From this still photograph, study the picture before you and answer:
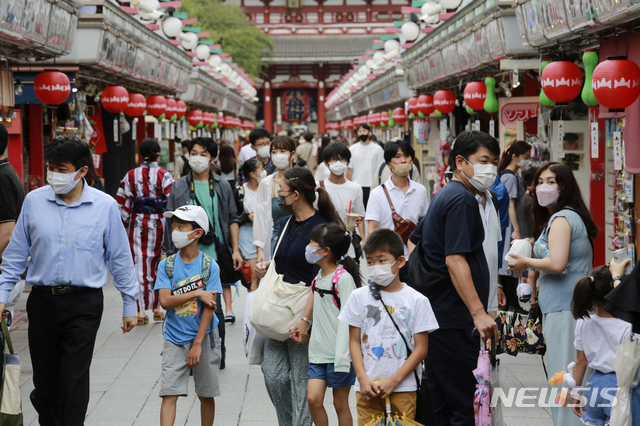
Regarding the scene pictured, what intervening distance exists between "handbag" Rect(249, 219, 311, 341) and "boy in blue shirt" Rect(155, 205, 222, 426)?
0.37m

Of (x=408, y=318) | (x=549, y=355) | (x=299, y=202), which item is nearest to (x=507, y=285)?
(x=549, y=355)

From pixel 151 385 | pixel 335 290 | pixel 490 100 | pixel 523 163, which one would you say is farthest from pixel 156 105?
pixel 335 290

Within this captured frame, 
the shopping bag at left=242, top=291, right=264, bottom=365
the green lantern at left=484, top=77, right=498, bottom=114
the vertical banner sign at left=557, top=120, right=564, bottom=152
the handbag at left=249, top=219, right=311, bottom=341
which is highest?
the green lantern at left=484, top=77, right=498, bottom=114

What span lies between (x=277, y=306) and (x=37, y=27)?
17.0ft

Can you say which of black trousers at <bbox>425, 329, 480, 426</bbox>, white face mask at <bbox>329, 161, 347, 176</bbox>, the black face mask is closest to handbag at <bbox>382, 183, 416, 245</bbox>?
white face mask at <bbox>329, 161, 347, 176</bbox>

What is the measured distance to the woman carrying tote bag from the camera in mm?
4461

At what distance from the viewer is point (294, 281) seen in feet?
15.1

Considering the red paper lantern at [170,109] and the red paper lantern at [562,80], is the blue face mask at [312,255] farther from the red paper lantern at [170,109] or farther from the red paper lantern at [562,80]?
the red paper lantern at [170,109]

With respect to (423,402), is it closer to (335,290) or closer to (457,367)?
(457,367)

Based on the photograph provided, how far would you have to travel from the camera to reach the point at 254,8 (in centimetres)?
5059

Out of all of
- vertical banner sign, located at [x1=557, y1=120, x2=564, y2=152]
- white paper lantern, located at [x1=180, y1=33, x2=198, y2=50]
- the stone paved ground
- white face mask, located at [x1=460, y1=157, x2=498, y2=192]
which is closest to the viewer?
white face mask, located at [x1=460, y1=157, x2=498, y2=192]

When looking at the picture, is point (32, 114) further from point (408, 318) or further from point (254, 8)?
point (254, 8)

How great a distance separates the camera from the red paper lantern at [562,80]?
25.8ft

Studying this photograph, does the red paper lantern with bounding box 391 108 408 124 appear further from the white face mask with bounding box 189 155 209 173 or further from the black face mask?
the black face mask
